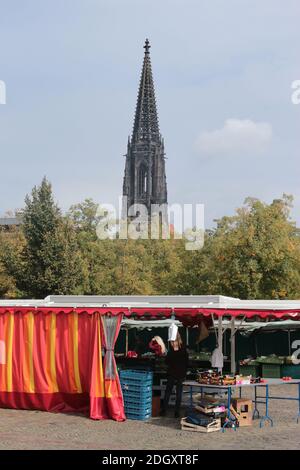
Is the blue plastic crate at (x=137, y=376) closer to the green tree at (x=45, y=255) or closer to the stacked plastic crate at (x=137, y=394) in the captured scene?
the stacked plastic crate at (x=137, y=394)

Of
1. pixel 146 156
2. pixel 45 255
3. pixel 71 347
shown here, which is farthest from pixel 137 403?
pixel 146 156

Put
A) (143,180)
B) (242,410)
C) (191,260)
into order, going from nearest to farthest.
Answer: (242,410) < (191,260) < (143,180)

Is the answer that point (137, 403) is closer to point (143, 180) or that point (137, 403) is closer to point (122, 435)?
point (122, 435)

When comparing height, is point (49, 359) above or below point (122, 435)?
above

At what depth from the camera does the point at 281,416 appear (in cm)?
1532

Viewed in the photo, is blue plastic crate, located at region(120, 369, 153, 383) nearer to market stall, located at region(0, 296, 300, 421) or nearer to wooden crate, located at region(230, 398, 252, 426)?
market stall, located at region(0, 296, 300, 421)

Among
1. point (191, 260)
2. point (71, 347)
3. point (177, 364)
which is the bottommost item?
point (177, 364)

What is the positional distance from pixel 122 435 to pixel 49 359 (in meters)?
3.62

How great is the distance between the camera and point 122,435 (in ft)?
41.0

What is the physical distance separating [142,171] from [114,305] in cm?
11054

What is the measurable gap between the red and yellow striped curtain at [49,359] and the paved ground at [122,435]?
0.56 meters

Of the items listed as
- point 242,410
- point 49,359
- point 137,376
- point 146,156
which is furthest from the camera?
point 146,156
